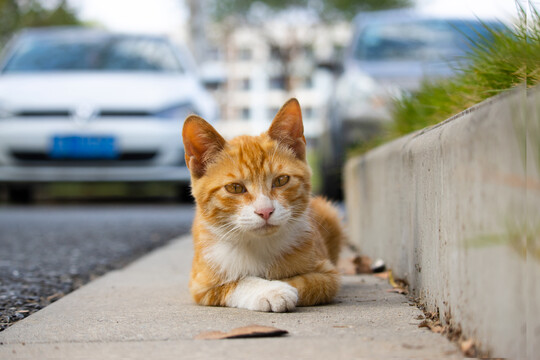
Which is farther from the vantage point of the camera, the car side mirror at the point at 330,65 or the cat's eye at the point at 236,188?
the car side mirror at the point at 330,65

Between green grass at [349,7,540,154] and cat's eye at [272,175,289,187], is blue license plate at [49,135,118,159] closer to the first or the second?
green grass at [349,7,540,154]

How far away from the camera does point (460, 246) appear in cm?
195

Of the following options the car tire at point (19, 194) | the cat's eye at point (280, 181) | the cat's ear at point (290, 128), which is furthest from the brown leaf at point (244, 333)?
the car tire at point (19, 194)

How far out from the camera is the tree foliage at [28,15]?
13.7 meters

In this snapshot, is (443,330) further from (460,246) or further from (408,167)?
(408,167)

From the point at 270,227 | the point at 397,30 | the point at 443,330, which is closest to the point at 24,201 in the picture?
the point at 397,30

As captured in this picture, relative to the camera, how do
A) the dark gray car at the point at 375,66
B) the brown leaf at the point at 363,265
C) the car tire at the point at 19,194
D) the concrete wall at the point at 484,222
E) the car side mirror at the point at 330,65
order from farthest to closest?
the car tire at the point at 19,194
the car side mirror at the point at 330,65
the dark gray car at the point at 375,66
the brown leaf at the point at 363,265
the concrete wall at the point at 484,222

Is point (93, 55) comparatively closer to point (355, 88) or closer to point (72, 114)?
point (72, 114)

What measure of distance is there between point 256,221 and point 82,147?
523 cm

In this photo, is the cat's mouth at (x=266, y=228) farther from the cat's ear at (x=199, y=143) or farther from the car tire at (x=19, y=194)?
the car tire at (x=19, y=194)

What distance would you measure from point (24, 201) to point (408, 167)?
731cm

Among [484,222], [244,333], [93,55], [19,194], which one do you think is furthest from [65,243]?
[19,194]

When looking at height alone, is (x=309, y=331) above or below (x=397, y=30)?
below

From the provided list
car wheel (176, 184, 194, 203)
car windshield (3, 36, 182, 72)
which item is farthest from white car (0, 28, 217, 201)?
car wheel (176, 184, 194, 203)
